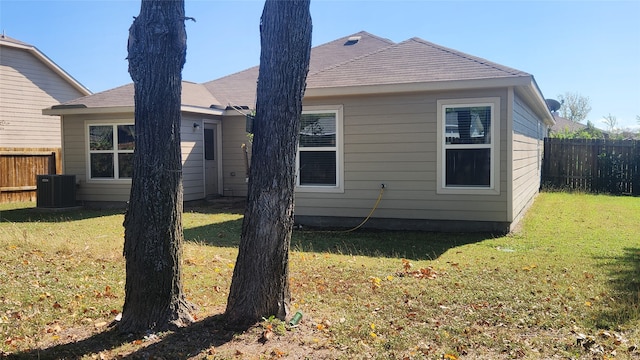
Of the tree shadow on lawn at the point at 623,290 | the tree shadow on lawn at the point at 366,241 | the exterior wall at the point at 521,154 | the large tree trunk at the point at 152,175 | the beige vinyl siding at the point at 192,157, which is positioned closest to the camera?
the large tree trunk at the point at 152,175

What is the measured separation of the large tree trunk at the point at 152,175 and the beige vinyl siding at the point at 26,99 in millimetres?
15603

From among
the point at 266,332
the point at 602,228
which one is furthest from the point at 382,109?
the point at 266,332

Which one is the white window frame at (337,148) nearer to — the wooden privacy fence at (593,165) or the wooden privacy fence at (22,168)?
the wooden privacy fence at (22,168)

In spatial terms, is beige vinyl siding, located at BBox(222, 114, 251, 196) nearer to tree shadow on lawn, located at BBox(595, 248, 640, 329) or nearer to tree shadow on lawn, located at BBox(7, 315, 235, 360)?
tree shadow on lawn, located at BBox(595, 248, 640, 329)

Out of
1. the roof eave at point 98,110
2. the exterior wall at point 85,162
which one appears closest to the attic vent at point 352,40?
the roof eave at point 98,110

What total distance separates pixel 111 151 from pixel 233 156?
142 inches

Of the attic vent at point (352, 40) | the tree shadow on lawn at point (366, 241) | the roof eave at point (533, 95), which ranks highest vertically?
the attic vent at point (352, 40)

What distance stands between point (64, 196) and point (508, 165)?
36.9 feet

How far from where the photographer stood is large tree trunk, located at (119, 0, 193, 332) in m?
4.32

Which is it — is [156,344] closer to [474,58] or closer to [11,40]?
[474,58]

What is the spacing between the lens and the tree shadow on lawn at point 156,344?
396 centimetres

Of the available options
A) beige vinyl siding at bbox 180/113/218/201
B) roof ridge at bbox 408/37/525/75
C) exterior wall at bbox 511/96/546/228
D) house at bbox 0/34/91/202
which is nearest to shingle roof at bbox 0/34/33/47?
house at bbox 0/34/91/202

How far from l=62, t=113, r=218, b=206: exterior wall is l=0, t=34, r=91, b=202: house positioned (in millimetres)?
2380

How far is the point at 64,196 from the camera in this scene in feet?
46.3
